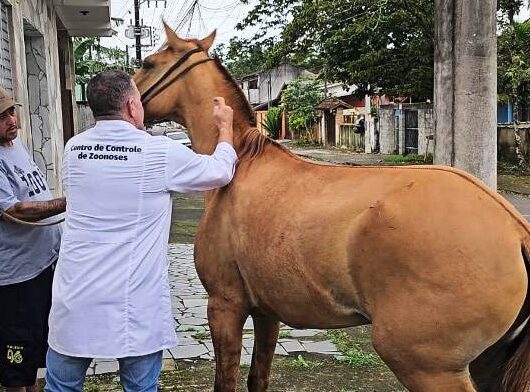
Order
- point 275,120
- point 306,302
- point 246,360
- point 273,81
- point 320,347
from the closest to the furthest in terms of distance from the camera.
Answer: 1. point 306,302
2. point 246,360
3. point 320,347
4. point 275,120
5. point 273,81

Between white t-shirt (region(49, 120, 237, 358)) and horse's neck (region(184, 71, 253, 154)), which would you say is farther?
horse's neck (region(184, 71, 253, 154))

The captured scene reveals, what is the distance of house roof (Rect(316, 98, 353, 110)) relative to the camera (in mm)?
35125

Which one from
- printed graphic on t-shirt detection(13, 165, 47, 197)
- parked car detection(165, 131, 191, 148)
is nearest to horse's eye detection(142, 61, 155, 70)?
parked car detection(165, 131, 191, 148)

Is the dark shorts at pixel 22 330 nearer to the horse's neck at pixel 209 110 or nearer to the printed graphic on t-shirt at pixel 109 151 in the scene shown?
the horse's neck at pixel 209 110

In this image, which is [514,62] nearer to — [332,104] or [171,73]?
[171,73]

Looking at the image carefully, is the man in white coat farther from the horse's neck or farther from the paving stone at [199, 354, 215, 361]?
the paving stone at [199, 354, 215, 361]

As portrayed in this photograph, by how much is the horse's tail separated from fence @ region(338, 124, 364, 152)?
27.5 meters

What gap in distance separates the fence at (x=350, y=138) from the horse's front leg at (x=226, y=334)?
27174 mm

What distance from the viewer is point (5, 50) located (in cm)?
495

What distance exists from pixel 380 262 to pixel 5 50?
12.0 ft


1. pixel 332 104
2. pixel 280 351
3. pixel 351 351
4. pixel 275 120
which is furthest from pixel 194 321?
pixel 275 120

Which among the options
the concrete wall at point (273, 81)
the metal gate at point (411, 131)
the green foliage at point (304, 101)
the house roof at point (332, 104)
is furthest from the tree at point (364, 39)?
the concrete wall at point (273, 81)

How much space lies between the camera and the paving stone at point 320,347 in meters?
4.68

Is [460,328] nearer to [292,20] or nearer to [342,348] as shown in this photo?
[342,348]
